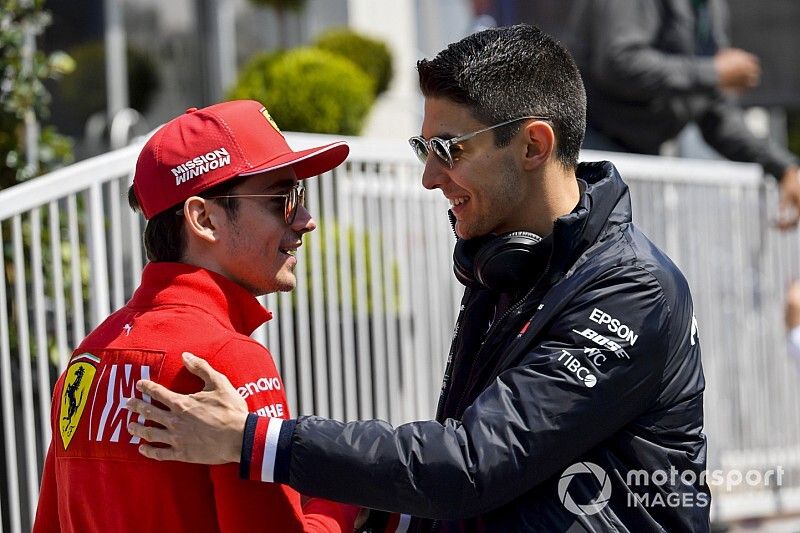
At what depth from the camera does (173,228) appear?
2.68 metres

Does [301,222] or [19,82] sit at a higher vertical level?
[19,82]

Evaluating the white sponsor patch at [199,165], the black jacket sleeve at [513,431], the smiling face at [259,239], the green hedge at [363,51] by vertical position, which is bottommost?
the black jacket sleeve at [513,431]

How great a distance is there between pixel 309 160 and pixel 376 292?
2.33 meters

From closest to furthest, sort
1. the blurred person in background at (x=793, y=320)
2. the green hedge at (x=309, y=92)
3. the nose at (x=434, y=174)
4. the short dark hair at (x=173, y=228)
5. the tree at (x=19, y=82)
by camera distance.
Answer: the short dark hair at (x=173, y=228)
the nose at (x=434, y=174)
the tree at (x=19, y=82)
the blurred person in background at (x=793, y=320)
the green hedge at (x=309, y=92)

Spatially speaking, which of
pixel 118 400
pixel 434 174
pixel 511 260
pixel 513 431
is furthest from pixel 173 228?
pixel 513 431

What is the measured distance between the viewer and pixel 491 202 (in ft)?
9.04

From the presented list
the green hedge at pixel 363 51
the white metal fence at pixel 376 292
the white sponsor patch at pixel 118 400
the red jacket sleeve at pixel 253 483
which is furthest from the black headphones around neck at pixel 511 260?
the green hedge at pixel 363 51

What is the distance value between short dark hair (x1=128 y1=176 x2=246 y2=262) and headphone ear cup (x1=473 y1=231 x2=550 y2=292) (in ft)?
1.80

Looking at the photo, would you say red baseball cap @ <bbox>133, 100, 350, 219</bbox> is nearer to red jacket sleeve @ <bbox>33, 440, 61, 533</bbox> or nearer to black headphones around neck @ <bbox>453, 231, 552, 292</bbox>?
black headphones around neck @ <bbox>453, 231, 552, 292</bbox>

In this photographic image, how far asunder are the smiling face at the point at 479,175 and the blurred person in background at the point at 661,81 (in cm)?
365

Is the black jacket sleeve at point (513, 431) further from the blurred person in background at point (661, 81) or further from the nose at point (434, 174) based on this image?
the blurred person in background at point (661, 81)

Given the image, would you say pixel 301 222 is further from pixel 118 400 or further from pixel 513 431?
pixel 513 431

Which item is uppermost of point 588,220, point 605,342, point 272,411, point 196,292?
point 588,220

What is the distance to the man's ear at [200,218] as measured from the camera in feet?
8.61
